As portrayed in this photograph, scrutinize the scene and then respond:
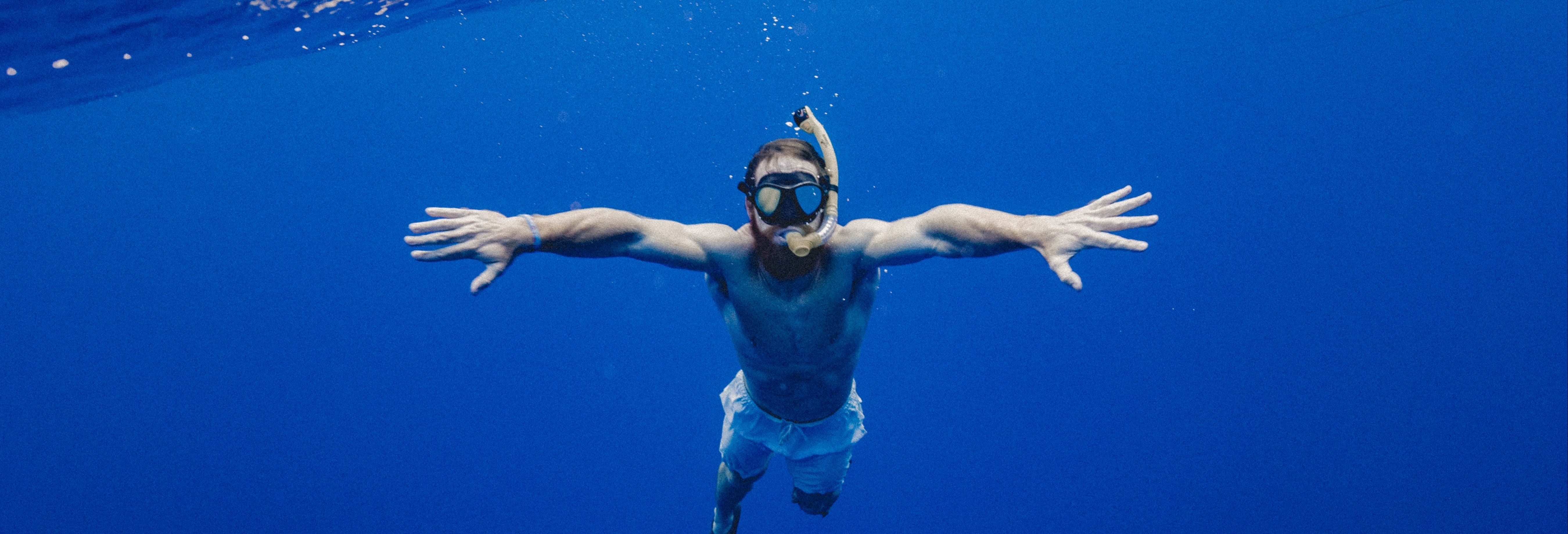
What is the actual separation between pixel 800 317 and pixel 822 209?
1.61 ft

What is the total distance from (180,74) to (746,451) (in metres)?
9.54

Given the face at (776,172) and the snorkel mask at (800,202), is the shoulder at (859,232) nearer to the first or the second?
the snorkel mask at (800,202)

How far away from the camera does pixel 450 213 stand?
2285 millimetres

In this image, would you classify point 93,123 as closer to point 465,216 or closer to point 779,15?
point 779,15

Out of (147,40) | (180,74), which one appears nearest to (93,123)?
(180,74)

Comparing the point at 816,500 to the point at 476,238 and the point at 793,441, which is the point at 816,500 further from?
the point at 476,238

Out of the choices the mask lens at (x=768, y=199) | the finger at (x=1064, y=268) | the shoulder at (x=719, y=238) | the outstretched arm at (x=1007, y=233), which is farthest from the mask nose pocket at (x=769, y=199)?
the finger at (x=1064, y=268)

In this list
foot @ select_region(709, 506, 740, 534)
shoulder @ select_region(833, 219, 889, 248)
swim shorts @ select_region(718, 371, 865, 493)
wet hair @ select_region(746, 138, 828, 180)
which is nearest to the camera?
wet hair @ select_region(746, 138, 828, 180)

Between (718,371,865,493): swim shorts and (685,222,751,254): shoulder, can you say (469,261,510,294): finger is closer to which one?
(685,222,751,254): shoulder

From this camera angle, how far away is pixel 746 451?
151 inches

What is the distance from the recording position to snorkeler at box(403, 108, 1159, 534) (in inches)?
88.5

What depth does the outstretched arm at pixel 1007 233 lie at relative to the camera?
2146 mm

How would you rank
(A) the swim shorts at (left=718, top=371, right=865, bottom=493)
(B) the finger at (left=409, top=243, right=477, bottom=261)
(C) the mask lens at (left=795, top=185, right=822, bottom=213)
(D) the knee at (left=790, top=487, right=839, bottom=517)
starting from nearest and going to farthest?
(B) the finger at (left=409, top=243, right=477, bottom=261) < (C) the mask lens at (left=795, top=185, right=822, bottom=213) < (A) the swim shorts at (left=718, top=371, right=865, bottom=493) < (D) the knee at (left=790, top=487, right=839, bottom=517)

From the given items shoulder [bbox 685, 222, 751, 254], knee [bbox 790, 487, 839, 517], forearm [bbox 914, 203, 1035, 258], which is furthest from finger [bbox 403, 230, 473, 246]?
knee [bbox 790, 487, 839, 517]
